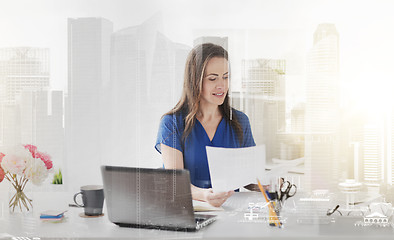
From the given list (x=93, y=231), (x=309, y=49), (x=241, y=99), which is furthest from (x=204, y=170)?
(x=309, y=49)

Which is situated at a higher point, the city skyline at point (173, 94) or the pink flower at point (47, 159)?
the city skyline at point (173, 94)

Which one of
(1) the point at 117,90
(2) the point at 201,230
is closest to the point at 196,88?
(1) the point at 117,90

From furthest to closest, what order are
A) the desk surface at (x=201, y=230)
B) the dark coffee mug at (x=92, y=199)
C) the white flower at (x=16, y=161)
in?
the white flower at (x=16, y=161) → the dark coffee mug at (x=92, y=199) → the desk surface at (x=201, y=230)

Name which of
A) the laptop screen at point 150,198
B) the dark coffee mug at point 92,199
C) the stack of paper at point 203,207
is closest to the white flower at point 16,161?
the dark coffee mug at point 92,199

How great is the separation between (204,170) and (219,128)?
0.17 metres

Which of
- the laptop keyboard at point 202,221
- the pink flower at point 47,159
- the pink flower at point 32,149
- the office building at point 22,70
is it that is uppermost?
the office building at point 22,70

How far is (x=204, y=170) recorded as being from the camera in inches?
63.2

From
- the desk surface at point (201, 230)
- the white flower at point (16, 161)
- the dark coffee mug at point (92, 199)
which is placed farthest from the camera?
the white flower at point (16, 161)

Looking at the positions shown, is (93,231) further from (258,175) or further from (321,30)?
(321,30)

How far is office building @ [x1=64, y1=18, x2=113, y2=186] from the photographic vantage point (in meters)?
1.65

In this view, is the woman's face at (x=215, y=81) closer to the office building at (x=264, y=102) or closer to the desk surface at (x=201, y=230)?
the office building at (x=264, y=102)

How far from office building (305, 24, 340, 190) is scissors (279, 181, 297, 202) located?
59 millimetres

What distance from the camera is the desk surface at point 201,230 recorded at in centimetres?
138

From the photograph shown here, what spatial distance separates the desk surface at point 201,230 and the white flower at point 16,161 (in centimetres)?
13
